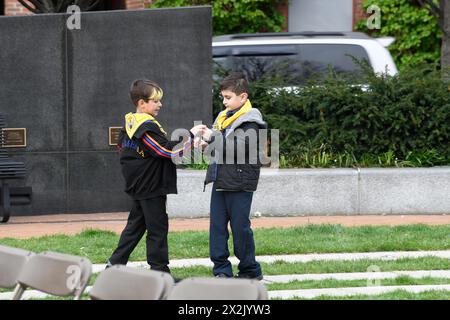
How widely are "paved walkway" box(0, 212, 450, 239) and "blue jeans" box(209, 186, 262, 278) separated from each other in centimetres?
332

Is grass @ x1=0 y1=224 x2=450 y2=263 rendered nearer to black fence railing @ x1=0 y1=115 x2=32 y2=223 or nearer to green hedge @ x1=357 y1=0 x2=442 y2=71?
black fence railing @ x1=0 y1=115 x2=32 y2=223

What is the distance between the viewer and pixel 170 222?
1235 centimetres

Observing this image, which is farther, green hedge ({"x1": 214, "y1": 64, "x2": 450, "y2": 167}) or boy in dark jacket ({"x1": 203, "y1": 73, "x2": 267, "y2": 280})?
green hedge ({"x1": 214, "y1": 64, "x2": 450, "y2": 167})

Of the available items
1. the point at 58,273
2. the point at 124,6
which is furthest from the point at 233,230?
the point at 124,6

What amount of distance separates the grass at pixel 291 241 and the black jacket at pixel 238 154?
1832mm

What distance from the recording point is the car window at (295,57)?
15148 millimetres

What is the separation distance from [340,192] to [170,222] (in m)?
2.09

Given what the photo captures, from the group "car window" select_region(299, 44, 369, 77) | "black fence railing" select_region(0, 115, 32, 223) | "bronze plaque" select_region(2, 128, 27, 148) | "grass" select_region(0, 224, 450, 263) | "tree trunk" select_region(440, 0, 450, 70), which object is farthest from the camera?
"tree trunk" select_region(440, 0, 450, 70)

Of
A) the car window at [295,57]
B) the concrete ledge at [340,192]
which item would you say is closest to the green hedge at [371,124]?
the concrete ledge at [340,192]

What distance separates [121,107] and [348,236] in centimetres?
423

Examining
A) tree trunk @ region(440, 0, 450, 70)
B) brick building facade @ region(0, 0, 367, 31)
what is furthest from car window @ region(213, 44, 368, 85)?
brick building facade @ region(0, 0, 367, 31)

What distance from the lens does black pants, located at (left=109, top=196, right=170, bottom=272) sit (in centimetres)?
805
